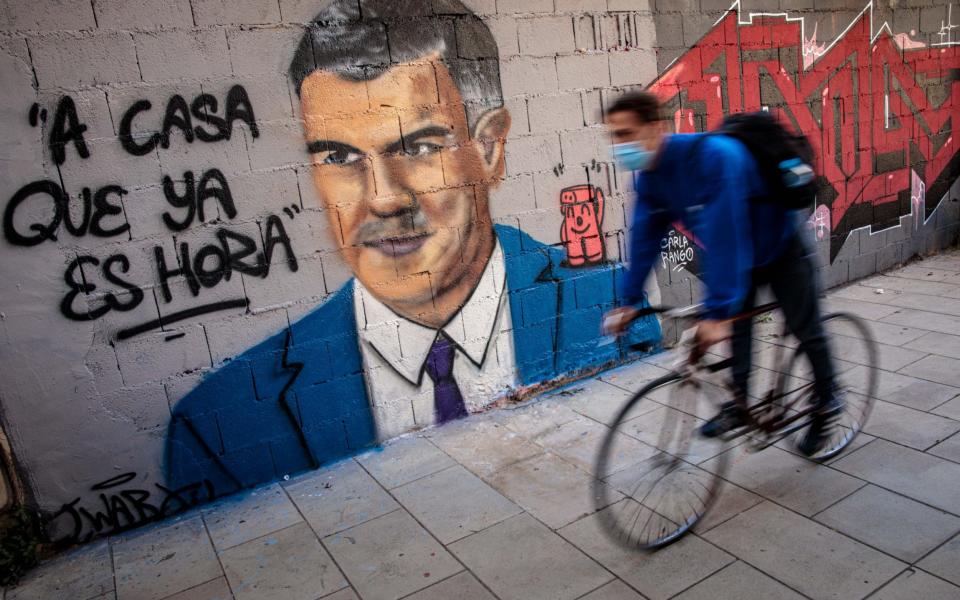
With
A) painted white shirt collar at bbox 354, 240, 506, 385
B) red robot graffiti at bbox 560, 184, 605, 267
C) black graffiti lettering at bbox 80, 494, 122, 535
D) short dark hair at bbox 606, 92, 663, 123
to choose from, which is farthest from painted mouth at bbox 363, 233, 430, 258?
black graffiti lettering at bbox 80, 494, 122, 535

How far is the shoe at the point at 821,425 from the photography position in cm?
321

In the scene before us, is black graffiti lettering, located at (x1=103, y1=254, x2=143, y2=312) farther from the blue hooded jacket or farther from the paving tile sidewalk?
the blue hooded jacket

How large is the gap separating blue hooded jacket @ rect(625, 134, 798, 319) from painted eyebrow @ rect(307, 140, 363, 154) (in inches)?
70.5

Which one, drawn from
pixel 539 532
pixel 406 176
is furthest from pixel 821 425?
pixel 406 176

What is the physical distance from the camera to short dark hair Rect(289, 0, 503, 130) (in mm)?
3816

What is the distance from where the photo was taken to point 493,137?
4.42 m

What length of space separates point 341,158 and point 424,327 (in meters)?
1.16

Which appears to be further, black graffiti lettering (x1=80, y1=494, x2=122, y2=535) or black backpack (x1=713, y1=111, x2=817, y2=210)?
black graffiti lettering (x1=80, y1=494, x2=122, y2=535)

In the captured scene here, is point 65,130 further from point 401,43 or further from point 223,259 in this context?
point 401,43

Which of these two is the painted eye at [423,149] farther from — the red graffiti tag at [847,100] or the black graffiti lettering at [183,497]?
the black graffiti lettering at [183,497]

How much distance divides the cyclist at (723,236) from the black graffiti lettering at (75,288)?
8.39 ft

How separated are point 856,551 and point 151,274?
3.52 m

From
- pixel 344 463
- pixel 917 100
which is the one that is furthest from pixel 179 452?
pixel 917 100

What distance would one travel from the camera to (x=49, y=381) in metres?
3.37
